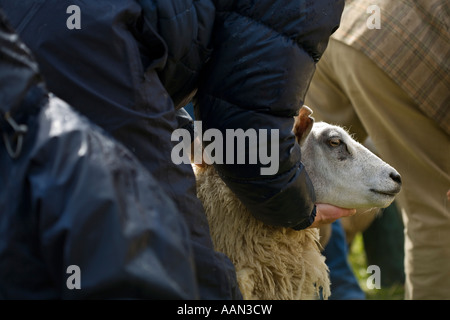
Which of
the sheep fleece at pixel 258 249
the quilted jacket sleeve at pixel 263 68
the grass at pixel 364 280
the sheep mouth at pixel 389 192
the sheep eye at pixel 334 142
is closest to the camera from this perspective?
the quilted jacket sleeve at pixel 263 68

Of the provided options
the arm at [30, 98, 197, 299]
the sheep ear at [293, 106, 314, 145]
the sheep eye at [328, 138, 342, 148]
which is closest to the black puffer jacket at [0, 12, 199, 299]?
the arm at [30, 98, 197, 299]

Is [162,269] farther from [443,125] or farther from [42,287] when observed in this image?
[443,125]

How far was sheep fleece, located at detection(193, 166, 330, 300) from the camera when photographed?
212 cm

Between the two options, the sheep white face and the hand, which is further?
the sheep white face

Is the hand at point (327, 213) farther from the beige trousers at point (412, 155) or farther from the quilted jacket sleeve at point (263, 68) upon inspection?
the beige trousers at point (412, 155)

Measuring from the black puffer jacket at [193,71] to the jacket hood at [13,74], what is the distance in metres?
0.43

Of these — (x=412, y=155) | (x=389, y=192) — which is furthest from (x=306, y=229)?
(x=412, y=155)

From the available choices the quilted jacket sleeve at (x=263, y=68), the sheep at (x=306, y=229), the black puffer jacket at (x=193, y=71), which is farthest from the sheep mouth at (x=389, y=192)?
the quilted jacket sleeve at (x=263, y=68)

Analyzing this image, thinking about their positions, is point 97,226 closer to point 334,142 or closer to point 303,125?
point 303,125

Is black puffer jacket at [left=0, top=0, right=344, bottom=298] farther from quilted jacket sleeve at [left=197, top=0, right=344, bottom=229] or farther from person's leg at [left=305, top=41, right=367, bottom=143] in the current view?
person's leg at [left=305, top=41, right=367, bottom=143]

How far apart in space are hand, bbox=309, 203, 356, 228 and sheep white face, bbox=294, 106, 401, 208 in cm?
8

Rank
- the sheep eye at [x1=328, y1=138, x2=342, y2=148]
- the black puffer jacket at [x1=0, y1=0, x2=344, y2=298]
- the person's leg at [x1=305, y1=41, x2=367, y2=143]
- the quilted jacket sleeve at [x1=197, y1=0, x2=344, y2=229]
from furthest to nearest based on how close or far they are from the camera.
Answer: the person's leg at [x1=305, y1=41, x2=367, y2=143] → the sheep eye at [x1=328, y1=138, x2=342, y2=148] → the quilted jacket sleeve at [x1=197, y1=0, x2=344, y2=229] → the black puffer jacket at [x1=0, y1=0, x2=344, y2=298]

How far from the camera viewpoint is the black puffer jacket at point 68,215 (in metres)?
0.92
